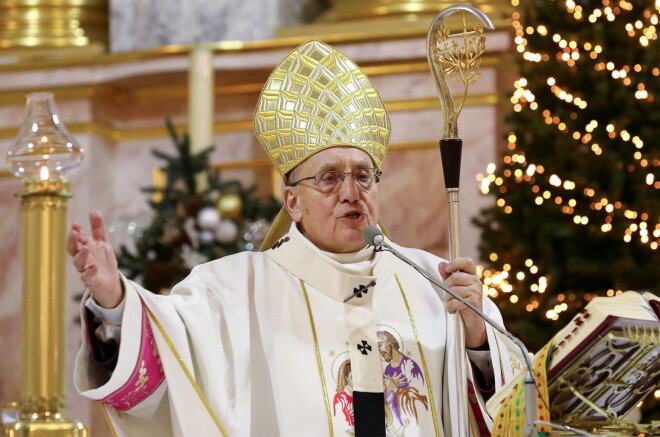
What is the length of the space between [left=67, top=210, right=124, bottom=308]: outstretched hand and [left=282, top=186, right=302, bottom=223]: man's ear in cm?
86

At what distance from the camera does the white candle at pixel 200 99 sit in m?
7.40

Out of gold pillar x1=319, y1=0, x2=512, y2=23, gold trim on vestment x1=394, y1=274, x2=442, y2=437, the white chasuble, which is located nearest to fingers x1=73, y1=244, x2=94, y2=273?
the white chasuble

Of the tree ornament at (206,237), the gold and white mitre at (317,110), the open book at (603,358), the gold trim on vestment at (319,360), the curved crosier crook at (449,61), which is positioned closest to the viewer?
the open book at (603,358)

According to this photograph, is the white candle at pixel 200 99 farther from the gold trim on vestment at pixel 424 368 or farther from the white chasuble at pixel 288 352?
the gold trim on vestment at pixel 424 368

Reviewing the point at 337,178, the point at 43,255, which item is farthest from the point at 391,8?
the point at 337,178

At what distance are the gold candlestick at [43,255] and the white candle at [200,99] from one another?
8.11ft

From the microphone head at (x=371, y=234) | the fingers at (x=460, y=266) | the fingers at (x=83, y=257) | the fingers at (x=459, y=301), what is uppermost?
the microphone head at (x=371, y=234)

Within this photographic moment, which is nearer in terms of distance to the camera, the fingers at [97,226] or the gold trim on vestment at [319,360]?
the fingers at [97,226]

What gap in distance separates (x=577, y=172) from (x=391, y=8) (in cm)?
199

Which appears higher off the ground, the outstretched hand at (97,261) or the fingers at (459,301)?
the outstretched hand at (97,261)

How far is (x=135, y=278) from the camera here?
6.95m

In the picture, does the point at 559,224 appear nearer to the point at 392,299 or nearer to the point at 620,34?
the point at 620,34

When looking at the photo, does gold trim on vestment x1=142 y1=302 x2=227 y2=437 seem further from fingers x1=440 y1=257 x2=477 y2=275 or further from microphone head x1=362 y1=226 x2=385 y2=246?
fingers x1=440 y1=257 x2=477 y2=275

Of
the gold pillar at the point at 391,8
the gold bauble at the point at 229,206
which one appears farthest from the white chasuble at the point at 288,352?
the gold pillar at the point at 391,8
